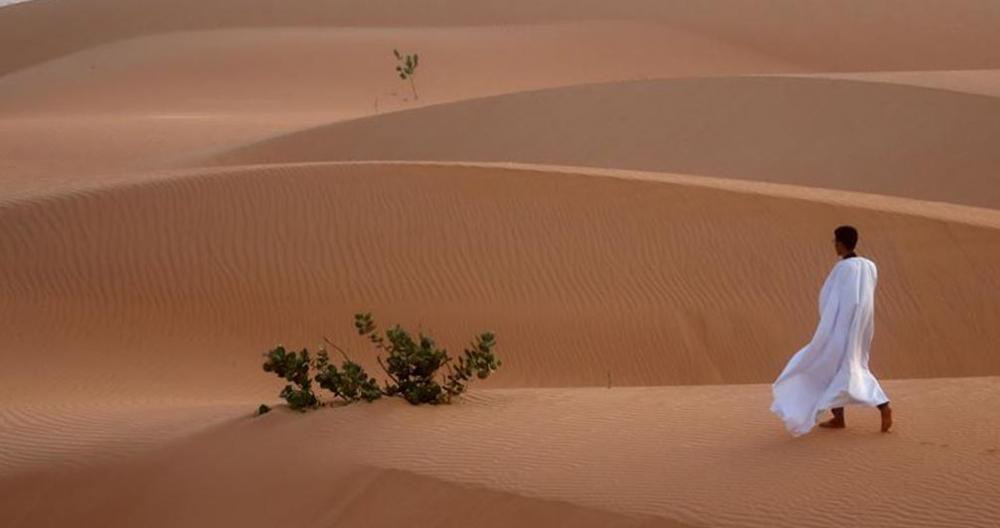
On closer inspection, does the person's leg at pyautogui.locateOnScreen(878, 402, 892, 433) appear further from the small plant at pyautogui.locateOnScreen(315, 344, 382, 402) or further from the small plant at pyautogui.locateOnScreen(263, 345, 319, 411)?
the small plant at pyautogui.locateOnScreen(263, 345, 319, 411)

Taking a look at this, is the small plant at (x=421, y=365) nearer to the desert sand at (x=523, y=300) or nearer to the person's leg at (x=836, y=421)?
the desert sand at (x=523, y=300)

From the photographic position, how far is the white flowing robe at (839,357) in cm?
767

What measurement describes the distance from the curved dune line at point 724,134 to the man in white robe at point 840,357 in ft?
45.6

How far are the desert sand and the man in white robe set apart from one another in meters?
0.24

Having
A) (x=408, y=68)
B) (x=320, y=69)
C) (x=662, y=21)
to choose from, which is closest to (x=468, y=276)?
(x=408, y=68)

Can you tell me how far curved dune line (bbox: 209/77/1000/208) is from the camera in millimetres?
22531

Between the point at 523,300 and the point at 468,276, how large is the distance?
789 millimetres

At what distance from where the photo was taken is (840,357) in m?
7.71

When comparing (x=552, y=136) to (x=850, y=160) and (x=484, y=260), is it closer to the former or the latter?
(x=850, y=160)

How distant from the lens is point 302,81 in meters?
52.1

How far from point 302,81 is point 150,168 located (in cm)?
2526

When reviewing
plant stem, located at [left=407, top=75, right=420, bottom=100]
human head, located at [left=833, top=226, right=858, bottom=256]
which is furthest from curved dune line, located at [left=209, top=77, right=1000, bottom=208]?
plant stem, located at [left=407, top=75, right=420, bottom=100]

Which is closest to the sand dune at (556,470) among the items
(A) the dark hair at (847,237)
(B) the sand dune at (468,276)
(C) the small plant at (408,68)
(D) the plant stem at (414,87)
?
(A) the dark hair at (847,237)

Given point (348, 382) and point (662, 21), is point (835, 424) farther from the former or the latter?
point (662, 21)
